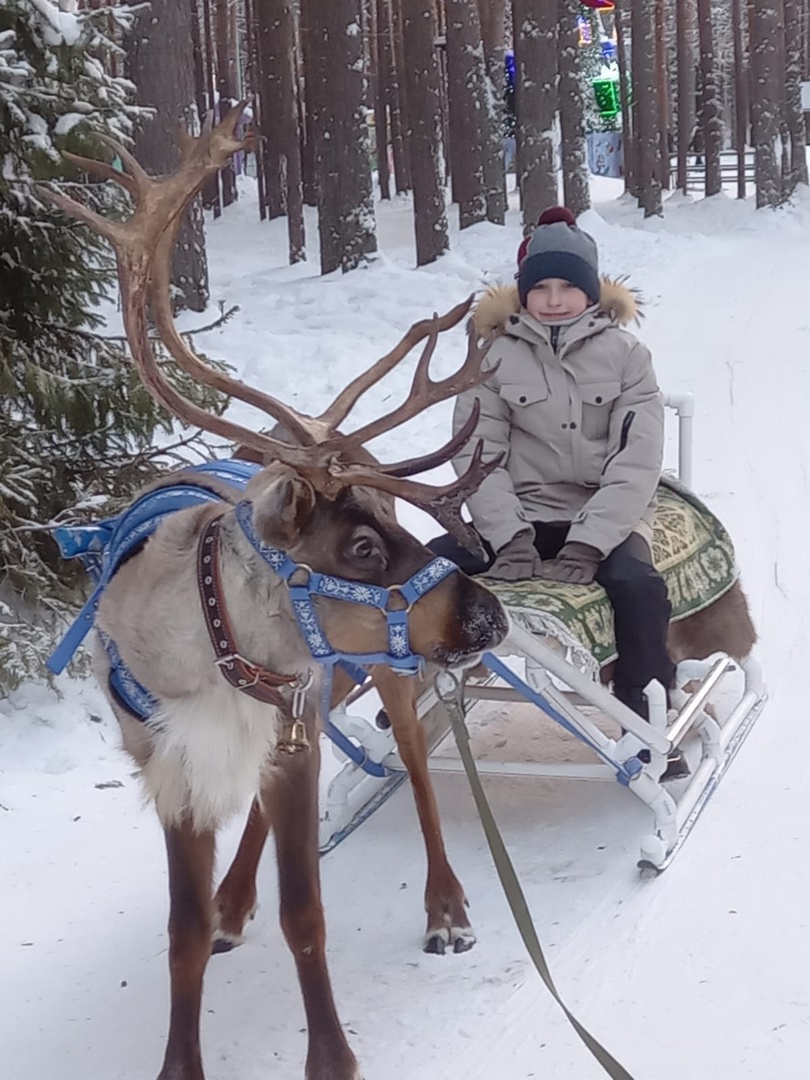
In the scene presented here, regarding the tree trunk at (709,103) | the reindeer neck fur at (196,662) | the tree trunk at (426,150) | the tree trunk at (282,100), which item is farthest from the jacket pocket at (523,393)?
the tree trunk at (709,103)

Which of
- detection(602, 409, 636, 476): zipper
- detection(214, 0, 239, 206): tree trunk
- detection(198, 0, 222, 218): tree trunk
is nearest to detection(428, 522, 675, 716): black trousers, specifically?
detection(602, 409, 636, 476): zipper

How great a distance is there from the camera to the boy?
4371 mm

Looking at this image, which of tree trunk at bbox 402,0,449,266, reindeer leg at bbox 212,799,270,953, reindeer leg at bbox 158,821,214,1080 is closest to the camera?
reindeer leg at bbox 158,821,214,1080

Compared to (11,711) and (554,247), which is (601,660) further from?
(11,711)

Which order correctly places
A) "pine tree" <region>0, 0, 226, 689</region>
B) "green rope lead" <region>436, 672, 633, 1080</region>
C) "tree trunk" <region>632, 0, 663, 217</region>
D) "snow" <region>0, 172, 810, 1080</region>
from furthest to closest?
"tree trunk" <region>632, 0, 663, 217</region>
"pine tree" <region>0, 0, 226, 689</region>
"snow" <region>0, 172, 810, 1080</region>
"green rope lead" <region>436, 672, 633, 1080</region>

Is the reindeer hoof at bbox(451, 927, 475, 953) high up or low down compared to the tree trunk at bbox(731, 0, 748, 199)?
down

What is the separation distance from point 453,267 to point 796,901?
11506 mm

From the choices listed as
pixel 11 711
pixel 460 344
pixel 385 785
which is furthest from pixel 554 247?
pixel 460 344

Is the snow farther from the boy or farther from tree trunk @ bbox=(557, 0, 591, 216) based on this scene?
tree trunk @ bbox=(557, 0, 591, 216)

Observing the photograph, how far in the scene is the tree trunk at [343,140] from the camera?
42.9 ft

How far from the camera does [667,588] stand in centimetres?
448

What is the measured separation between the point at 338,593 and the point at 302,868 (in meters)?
0.76

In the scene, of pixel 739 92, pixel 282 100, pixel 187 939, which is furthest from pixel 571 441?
pixel 739 92

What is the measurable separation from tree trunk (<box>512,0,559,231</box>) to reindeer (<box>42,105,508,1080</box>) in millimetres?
13107
